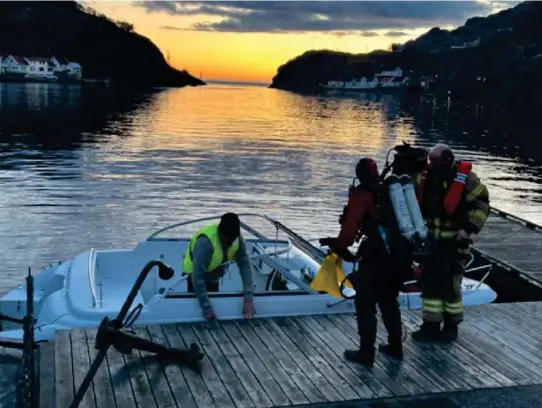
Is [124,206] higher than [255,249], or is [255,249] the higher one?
[255,249]

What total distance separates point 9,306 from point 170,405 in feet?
18.2

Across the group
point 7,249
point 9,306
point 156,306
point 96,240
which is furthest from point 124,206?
point 156,306

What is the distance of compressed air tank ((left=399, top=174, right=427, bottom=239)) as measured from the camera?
6.36m

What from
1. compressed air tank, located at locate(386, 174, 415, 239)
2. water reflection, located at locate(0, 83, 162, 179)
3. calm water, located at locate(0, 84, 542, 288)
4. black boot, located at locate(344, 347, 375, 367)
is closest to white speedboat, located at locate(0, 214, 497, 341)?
black boot, located at locate(344, 347, 375, 367)

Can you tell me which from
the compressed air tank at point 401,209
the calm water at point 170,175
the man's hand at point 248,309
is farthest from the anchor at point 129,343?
the calm water at point 170,175

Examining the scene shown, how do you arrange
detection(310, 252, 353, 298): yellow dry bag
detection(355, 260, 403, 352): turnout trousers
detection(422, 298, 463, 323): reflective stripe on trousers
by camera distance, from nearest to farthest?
1. detection(355, 260, 403, 352): turnout trousers
2. detection(310, 252, 353, 298): yellow dry bag
3. detection(422, 298, 463, 323): reflective stripe on trousers

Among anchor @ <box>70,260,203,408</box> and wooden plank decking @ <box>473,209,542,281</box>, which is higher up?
anchor @ <box>70,260,203,408</box>

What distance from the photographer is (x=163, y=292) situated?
915cm

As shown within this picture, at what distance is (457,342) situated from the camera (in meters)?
7.59

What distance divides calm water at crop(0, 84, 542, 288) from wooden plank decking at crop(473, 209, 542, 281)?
5.71 metres

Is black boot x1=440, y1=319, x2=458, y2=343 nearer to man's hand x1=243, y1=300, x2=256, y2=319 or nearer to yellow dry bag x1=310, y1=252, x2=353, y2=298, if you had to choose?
yellow dry bag x1=310, y1=252, x2=353, y2=298

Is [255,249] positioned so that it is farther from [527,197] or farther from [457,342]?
[527,197]

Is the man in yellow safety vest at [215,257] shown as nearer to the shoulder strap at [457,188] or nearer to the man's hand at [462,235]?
the shoulder strap at [457,188]

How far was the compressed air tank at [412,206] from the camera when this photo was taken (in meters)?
6.36
